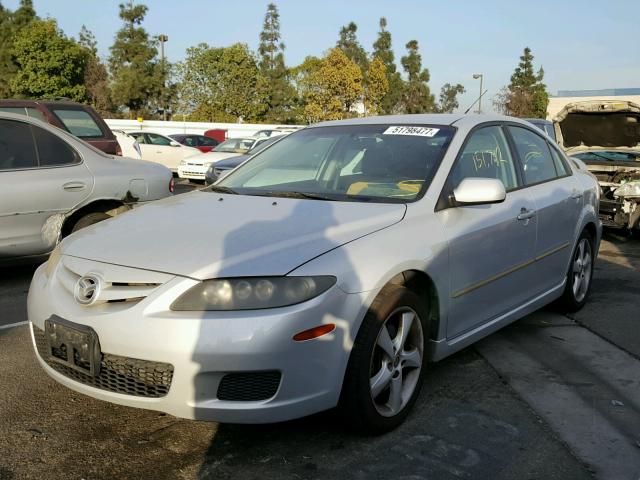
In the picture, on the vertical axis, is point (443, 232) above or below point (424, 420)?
above

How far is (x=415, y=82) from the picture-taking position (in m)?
72.6

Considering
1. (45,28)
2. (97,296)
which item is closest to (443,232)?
(97,296)

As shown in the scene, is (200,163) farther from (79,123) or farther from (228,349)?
(228,349)

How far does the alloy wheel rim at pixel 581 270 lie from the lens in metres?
5.27

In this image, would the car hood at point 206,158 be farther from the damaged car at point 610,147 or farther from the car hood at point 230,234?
the car hood at point 230,234

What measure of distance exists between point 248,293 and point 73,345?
84 cm

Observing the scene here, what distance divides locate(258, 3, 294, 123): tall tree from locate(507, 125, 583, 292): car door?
6052 centimetres

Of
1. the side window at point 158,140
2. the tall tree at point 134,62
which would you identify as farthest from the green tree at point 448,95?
the side window at point 158,140

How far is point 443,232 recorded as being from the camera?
11.4 feet

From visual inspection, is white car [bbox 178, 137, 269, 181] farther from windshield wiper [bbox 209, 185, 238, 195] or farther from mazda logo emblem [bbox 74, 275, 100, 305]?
mazda logo emblem [bbox 74, 275, 100, 305]

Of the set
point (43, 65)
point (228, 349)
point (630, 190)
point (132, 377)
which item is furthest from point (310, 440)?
point (43, 65)

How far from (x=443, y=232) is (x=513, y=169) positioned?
1271 millimetres

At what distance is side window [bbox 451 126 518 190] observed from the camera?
395cm

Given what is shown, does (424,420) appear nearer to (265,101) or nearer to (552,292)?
(552,292)
